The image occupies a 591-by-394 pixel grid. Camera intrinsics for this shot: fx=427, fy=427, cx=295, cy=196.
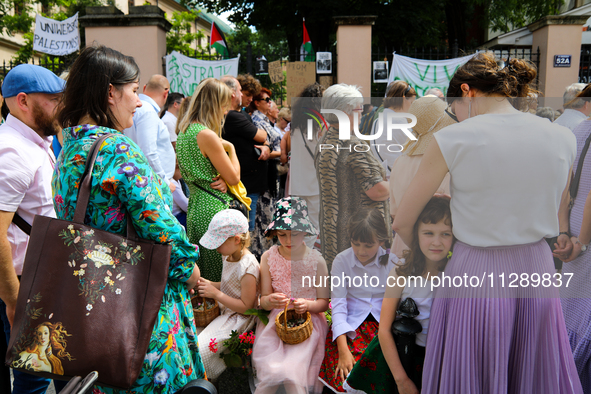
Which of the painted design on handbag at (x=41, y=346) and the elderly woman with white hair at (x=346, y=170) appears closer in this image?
the painted design on handbag at (x=41, y=346)

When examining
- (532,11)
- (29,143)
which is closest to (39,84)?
(29,143)

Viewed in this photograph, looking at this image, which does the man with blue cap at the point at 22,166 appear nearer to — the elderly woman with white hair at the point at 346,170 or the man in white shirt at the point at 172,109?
the elderly woman with white hair at the point at 346,170

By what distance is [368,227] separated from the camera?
1.75 meters

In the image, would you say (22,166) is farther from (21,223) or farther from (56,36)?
(56,36)

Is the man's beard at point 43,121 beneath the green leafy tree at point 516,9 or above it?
beneath

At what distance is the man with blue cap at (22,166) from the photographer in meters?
1.75

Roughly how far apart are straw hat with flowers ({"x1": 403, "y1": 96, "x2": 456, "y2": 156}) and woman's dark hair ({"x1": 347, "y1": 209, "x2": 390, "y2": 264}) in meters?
0.28

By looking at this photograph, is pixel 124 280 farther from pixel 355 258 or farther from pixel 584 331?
pixel 584 331

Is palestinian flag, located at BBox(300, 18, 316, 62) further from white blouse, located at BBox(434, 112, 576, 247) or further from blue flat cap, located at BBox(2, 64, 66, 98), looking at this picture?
white blouse, located at BBox(434, 112, 576, 247)

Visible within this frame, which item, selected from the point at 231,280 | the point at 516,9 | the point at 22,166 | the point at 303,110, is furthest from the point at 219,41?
the point at 516,9

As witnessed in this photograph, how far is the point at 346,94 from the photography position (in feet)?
5.73

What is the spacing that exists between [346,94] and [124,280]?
1.09m

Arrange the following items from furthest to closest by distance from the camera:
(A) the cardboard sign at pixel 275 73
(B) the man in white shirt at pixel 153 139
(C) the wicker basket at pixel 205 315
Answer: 1. (A) the cardboard sign at pixel 275 73
2. (B) the man in white shirt at pixel 153 139
3. (C) the wicker basket at pixel 205 315

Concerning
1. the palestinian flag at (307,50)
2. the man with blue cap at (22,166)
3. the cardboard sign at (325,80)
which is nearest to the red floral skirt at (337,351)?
the man with blue cap at (22,166)
